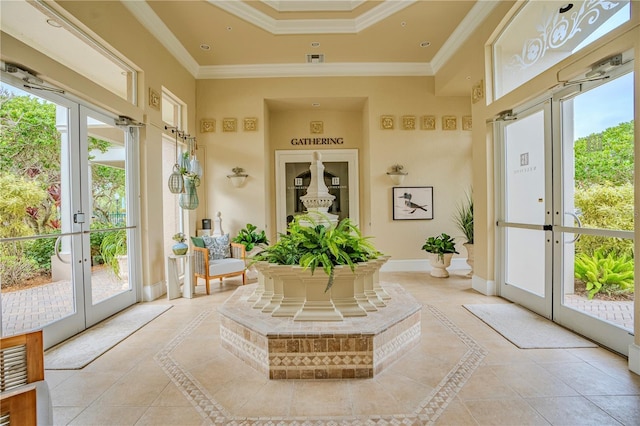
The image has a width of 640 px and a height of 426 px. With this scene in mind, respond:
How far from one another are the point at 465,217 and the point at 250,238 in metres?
3.79

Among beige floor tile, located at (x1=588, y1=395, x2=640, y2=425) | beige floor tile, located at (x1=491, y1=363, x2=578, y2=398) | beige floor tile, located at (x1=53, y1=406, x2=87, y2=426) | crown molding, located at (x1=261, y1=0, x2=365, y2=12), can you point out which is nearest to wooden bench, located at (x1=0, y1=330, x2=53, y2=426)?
beige floor tile, located at (x1=53, y1=406, x2=87, y2=426)

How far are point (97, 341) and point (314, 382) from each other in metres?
2.11

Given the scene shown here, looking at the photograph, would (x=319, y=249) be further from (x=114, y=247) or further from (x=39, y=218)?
(x=114, y=247)

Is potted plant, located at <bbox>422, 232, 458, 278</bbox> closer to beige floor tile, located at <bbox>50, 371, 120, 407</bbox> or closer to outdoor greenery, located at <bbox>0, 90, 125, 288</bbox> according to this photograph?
beige floor tile, located at <bbox>50, 371, 120, 407</bbox>

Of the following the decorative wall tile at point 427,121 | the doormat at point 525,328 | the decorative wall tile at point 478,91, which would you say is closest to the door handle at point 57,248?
the doormat at point 525,328

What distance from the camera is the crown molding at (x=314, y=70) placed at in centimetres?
577

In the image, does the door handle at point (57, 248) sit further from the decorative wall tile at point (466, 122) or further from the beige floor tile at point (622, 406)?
the decorative wall tile at point (466, 122)

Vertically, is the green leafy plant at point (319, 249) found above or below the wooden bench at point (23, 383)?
above

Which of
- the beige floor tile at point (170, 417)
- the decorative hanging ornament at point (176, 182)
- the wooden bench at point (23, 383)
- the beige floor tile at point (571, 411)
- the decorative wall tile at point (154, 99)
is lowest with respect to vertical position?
the beige floor tile at point (571, 411)

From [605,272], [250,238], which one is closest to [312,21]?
[250,238]

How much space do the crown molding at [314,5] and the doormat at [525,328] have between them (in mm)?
4255

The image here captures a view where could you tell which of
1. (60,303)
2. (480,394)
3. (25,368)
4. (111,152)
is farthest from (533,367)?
(111,152)

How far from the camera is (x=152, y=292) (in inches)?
163

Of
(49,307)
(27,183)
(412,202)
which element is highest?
(27,183)
